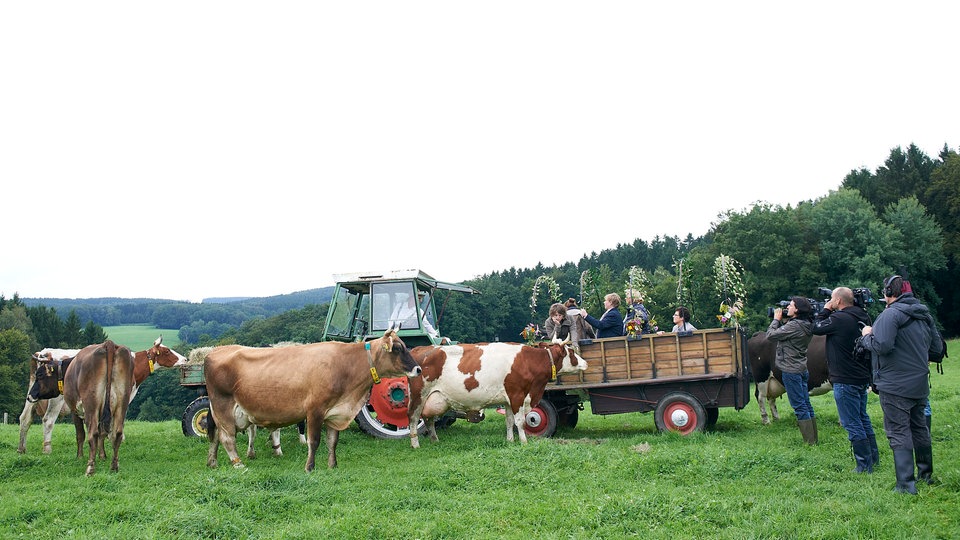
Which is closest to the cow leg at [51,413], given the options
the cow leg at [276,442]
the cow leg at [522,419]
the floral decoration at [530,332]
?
the cow leg at [276,442]

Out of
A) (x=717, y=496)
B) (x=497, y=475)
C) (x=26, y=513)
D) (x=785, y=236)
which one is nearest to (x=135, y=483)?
(x=26, y=513)

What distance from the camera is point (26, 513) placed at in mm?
7418

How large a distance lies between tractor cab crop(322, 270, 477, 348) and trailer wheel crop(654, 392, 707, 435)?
4.22 metres

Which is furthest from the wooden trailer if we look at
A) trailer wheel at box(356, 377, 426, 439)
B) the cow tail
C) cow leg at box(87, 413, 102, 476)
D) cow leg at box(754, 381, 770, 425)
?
cow leg at box(87, 413, 102, 476)

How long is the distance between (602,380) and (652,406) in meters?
0.89

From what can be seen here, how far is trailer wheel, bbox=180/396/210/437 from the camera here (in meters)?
12.9

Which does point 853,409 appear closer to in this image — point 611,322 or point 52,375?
point 611,322

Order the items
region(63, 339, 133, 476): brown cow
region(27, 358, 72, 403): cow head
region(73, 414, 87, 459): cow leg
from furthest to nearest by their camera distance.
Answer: region(27, 358, 72, 403): cow head, region(73, 414, 87, 459): cow leg, region(63, 339, 133, 476): brown cow

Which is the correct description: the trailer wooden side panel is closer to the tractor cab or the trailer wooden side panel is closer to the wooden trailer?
the wooden trailer

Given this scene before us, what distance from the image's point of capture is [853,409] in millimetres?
8438

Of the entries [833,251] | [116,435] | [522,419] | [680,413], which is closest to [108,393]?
[116,435]

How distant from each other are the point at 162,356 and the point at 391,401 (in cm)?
427

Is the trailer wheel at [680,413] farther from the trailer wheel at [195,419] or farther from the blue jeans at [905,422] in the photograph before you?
the trailer wheel at [195,419]

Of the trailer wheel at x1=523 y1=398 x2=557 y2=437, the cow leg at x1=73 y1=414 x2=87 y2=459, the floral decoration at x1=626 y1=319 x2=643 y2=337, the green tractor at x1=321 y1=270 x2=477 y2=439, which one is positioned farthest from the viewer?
the green tractor at x1=321 y1=270 x2=477 y2=439
